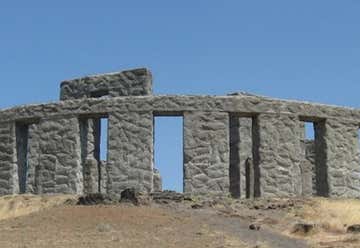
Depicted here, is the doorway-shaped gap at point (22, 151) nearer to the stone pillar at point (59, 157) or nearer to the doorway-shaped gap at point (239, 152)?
the stone pillar at point (59, 157)

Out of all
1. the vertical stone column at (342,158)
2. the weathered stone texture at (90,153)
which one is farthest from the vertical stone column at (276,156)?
the weathered stone texture at (90,153)

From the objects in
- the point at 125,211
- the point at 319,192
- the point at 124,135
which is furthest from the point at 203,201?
the point at 319,192

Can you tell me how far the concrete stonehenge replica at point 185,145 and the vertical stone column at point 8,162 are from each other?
0.12 ft

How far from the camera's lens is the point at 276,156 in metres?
28.4

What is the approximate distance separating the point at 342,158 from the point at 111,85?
983cm

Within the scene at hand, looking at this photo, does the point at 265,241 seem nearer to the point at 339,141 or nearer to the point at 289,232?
the point at 289,232

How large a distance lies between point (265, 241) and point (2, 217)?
916 cm

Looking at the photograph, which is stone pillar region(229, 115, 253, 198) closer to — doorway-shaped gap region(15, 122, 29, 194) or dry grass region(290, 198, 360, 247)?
dry grass region(290, 198, 360, 247)

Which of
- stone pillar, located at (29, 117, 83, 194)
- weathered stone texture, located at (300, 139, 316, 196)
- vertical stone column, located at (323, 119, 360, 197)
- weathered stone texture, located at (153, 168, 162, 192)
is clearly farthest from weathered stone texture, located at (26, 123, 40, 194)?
weathered stone texture, located at (300, 139, 316, 196)

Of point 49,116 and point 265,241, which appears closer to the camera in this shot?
point 265,241

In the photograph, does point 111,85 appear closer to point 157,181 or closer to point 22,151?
point 157,181

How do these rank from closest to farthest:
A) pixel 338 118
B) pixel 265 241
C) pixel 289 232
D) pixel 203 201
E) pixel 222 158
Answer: pixel 265 241 < pixel 289 232 < pixel 203 201 < pixel 222 158 < pixel 338 118

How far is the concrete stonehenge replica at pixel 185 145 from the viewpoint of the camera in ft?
91.2

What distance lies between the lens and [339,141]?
2955cm
